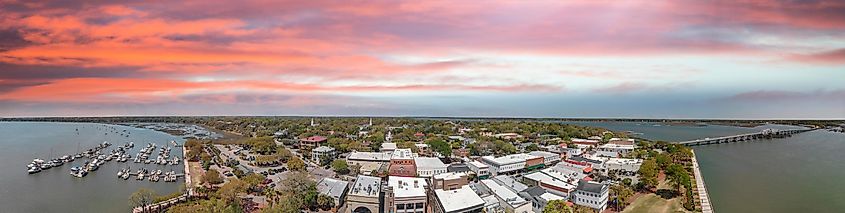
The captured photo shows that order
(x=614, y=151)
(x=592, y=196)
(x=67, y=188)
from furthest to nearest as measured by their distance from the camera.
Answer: (x=614, y=151)
(x=67, y=188)
(x=592, y=196)

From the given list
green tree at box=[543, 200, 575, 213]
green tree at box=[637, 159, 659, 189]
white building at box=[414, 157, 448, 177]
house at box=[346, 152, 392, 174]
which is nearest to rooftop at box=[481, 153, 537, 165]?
white building at box=[414, 157, 448, 177]

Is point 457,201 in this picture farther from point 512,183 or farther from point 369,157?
point 369,157

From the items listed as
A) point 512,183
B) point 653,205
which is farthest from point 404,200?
point 653,205

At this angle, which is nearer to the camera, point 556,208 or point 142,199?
point 556,208

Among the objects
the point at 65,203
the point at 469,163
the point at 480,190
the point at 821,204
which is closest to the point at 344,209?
the point at 480,190

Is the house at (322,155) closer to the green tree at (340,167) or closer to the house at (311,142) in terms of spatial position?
the green tree at (340,167)

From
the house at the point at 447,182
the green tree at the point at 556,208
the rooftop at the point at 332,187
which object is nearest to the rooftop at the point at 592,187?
the green tree at the point at 556,208

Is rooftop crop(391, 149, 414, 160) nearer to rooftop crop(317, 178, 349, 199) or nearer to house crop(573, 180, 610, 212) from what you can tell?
rooftop crop(317, 178, 349, 199)
